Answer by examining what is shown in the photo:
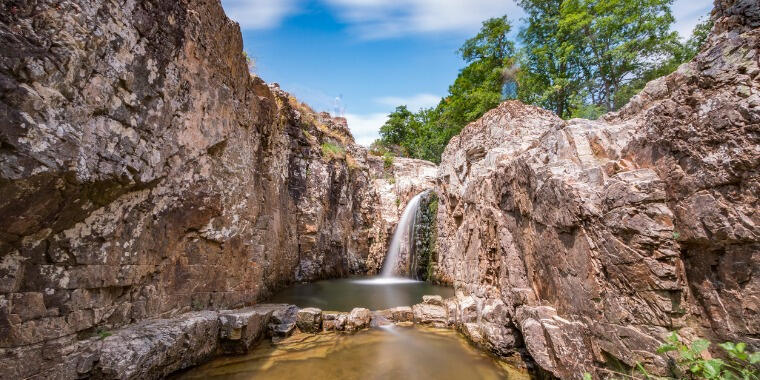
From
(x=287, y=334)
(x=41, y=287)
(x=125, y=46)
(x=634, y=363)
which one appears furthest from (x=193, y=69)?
(x=634, y=363)

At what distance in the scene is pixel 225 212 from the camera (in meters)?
6.47

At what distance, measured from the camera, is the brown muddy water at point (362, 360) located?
4754 millimetres

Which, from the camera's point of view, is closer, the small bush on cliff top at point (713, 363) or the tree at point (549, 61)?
the small bush on cliff top at point (713, 363)

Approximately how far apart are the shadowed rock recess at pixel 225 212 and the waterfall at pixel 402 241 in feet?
25.1

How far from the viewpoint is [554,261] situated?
425cm

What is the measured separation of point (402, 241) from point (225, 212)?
10360mm

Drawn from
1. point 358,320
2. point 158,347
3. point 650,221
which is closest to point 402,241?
point 358,320

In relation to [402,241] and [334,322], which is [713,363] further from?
[402,241]

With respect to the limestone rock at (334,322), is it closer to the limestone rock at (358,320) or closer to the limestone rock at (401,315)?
the limestone rock at (358,320)

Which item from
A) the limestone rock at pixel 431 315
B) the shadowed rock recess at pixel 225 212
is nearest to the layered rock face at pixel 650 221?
the shadowed rock recess at pixel 225 212

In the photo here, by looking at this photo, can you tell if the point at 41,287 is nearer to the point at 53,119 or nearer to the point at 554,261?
the point at 53,119

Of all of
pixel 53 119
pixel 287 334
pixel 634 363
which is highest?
pixel 53 119

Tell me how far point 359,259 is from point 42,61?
1379 cm

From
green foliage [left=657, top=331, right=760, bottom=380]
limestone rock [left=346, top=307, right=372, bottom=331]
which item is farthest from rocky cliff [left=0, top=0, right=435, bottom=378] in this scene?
green foliage [left=657, top=331, right=760, bottom=380]
